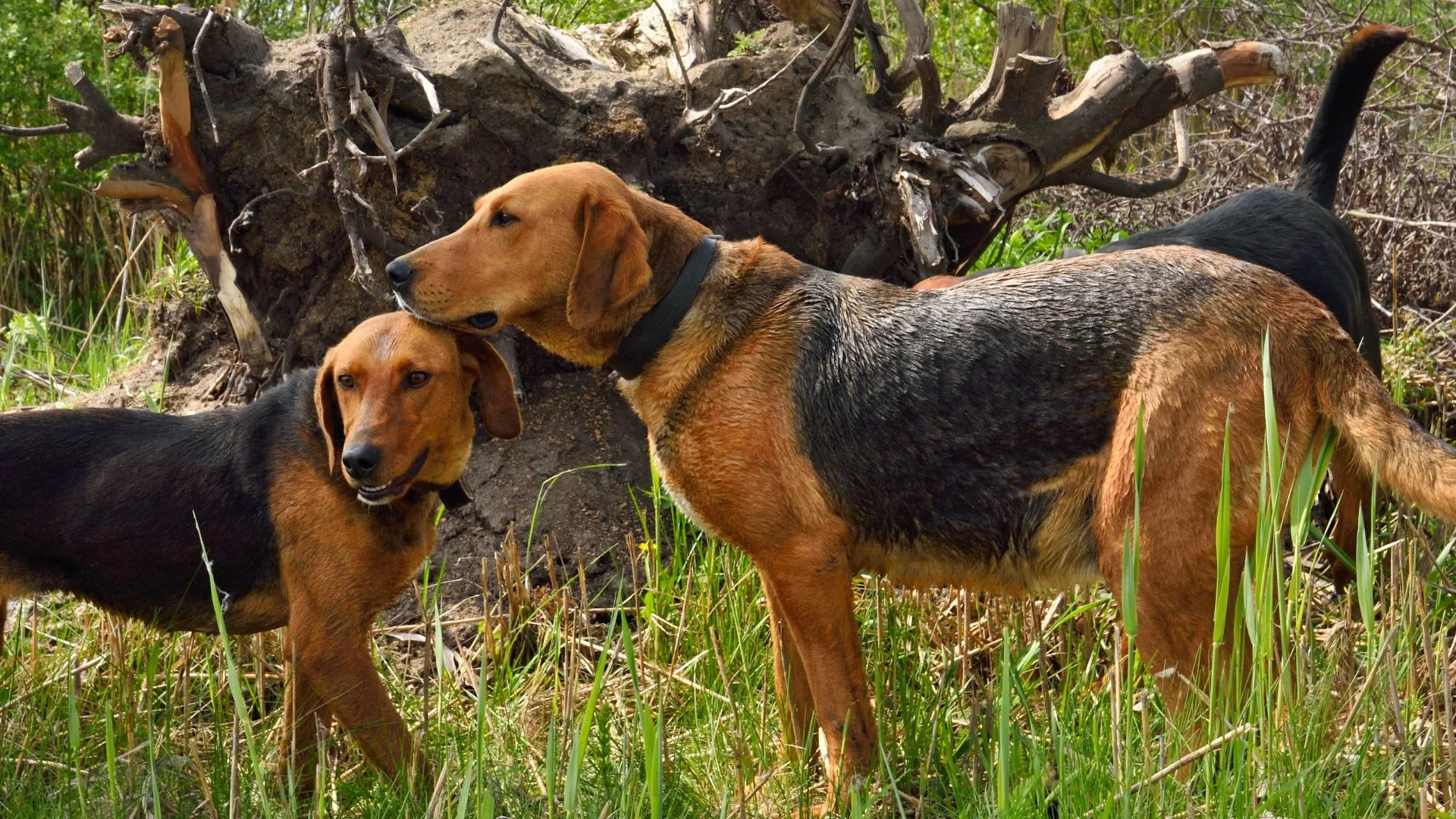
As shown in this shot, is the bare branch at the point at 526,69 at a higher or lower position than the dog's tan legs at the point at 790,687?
higher

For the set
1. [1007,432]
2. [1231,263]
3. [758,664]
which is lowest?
[758,664]

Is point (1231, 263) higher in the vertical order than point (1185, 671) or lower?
higher

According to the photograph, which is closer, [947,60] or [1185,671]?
[1185,671]

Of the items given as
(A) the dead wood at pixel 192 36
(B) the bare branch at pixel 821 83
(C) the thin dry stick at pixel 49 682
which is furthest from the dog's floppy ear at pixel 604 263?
(A) the dead wood at pixel 192 36

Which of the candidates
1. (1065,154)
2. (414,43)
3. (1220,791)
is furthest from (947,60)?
(1220,791)

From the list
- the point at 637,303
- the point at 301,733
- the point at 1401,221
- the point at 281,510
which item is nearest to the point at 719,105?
the point at 637,303

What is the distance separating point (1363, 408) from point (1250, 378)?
0.33 meters

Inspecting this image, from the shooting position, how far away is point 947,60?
1031cm

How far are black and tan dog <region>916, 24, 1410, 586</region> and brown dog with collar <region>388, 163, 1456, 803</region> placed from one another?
3.06 feet

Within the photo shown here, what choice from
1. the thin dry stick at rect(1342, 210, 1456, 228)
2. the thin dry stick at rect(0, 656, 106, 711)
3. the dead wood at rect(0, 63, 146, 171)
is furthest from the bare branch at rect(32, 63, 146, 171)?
the thin dry stick at rect(1342, 210, 1456, 228)

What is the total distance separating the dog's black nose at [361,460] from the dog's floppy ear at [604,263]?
76 centimetres

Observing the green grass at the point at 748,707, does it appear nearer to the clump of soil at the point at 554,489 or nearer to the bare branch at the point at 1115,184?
the clump of soil at the point at 554,489

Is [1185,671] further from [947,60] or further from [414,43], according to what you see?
[947,60]

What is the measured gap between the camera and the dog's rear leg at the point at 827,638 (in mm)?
4176
